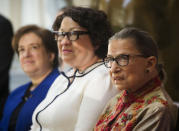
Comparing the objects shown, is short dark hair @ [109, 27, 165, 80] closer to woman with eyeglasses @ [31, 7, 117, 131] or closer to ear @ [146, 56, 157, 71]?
ear @ [146, 56, 157, 71]

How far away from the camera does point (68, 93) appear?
1.37 metres

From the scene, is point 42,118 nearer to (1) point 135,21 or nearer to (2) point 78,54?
(2) point 78,54

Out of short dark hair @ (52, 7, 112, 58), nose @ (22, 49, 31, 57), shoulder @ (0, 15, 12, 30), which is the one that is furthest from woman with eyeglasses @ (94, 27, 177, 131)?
shoulder @ (0, 15, 12, 30)

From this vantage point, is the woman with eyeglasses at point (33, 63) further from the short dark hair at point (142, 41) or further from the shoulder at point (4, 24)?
the short dark hair at point (142, 41)

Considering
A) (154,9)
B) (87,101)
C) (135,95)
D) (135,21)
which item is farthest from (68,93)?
(154,9)

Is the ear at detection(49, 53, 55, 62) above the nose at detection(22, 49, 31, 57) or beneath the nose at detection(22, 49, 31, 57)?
beneath

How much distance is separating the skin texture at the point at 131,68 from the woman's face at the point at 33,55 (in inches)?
41.0

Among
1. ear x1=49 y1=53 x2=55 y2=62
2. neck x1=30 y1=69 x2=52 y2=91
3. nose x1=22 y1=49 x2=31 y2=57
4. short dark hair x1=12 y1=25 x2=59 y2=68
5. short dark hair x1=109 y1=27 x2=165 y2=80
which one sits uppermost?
short dark hair x1=109 y1=27 x2=165 y2=80

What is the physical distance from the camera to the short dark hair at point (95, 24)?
1.36 m

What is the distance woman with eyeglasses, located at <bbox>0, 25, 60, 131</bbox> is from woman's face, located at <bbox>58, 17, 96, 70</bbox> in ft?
1.69

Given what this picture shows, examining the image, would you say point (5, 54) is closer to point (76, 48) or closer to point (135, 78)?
point (76, 48)

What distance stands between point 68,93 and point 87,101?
153mm

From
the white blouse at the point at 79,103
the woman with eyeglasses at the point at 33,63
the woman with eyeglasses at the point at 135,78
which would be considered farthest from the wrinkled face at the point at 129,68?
the woman with eyeglasses at the point at 33,63

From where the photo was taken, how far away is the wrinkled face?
3.21 ft
